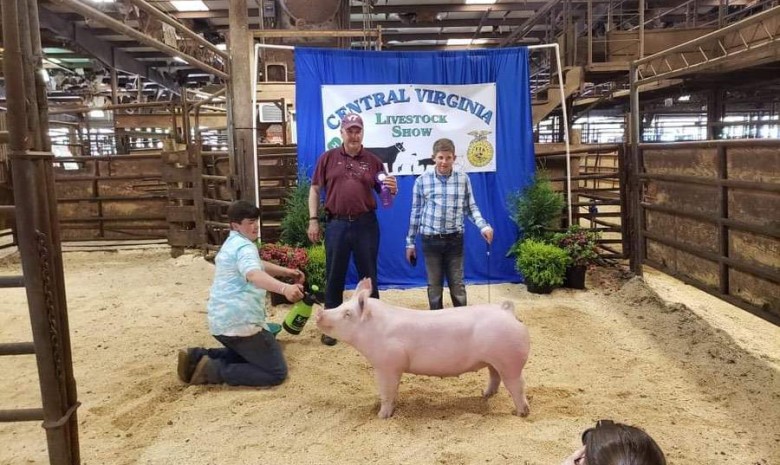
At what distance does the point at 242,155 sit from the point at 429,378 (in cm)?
386

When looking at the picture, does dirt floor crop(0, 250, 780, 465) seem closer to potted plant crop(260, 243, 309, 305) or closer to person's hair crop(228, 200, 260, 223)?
potted plant crop(260, 243, 309, 305)

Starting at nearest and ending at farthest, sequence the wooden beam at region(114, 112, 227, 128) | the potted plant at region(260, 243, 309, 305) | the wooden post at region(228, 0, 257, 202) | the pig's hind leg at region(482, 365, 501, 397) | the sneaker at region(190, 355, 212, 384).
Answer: the pig's hind leg at region(482, 365, 501, 397), the sneaker at region(190, 355, 212, 384), the potted plant at region(260, 243, 309, 305), the wooden post at region(228, 0, 257, 202), the wooden beam at region(114, 112, 227, 128)

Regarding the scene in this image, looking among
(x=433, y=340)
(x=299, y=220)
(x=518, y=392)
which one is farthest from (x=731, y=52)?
(x=433, y=340)

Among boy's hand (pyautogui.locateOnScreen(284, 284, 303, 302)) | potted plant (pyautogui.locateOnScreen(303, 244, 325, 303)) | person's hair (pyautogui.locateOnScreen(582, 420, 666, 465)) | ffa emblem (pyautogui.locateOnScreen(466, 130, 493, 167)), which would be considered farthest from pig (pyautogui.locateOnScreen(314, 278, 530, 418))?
ffa emblem (pyautogui.locateOnScreen(466, 130, 493, 167))

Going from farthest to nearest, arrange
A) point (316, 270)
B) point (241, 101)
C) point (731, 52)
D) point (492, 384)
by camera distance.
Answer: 1. point (731, 52)
2. point (241, 101)
3. point (316, 270)
4. point (492, 384)

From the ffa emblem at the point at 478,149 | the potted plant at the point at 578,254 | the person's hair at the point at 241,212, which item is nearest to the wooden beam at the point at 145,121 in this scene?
the ffa emblem at the point at 478,149

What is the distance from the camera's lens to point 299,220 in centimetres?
671

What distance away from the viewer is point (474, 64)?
7.05 meters

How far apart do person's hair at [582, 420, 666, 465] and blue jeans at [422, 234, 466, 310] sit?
3591 millimetres

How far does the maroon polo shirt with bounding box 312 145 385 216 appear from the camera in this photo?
15.7 ft

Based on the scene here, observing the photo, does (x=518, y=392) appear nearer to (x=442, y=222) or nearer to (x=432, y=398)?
(x=432, y=398)

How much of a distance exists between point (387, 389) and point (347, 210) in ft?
5.89

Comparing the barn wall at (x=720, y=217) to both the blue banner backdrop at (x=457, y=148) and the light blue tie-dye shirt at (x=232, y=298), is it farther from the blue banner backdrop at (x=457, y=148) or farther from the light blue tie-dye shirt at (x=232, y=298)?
the light blue tie-dye shirt at (x=232, y=298)

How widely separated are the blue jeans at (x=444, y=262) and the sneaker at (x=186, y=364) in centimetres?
199
